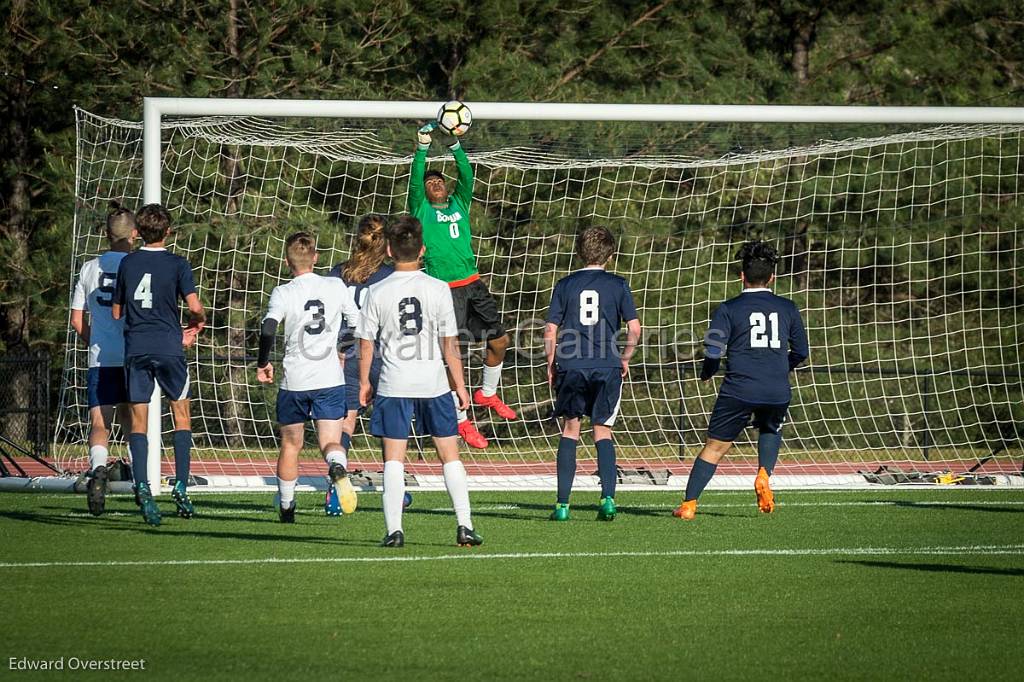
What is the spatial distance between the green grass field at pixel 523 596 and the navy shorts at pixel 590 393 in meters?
0.79

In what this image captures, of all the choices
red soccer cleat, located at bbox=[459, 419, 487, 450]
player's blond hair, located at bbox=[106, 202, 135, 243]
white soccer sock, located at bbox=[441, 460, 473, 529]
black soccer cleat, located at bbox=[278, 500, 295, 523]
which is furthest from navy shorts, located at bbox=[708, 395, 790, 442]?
player's blond hair, located at bbox=[106, 202, 135, 243]

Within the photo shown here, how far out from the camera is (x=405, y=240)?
8.14 metres

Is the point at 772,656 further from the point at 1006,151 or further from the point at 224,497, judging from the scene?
the point at 1006,151

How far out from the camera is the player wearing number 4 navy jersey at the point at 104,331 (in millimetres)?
10047

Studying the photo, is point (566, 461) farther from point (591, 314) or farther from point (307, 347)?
point (307, 347)

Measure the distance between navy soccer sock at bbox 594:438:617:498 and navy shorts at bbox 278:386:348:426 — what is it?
1961mm

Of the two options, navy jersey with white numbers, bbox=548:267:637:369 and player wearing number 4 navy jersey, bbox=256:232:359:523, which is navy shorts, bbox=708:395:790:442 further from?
player wearing number 4 navy jersey, bbox=256:232:359:523

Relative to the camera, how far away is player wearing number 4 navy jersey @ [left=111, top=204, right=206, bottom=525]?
31.1 feet

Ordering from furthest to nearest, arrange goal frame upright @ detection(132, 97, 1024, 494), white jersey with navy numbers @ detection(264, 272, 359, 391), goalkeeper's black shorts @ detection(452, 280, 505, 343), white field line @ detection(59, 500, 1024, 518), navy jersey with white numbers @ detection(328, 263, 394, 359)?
goal frame upright @ detection(132, 97, 1024, 494) → goalkeeper's black shorts @ detection(452, 280, 505, 343) → white field line @ detection(59, 500, 1024, 518) → navy jersey with white numbers @ detection(328, 263, 394, 359) → white jersey with navy numbers @ detection(264, 272, 359, 391)

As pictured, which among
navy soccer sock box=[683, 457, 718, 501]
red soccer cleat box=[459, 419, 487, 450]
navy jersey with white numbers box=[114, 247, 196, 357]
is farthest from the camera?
red soccer cleat box=[459, 419, 487, 450]

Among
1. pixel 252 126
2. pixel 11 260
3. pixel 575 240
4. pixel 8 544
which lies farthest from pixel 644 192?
pixel 8 544

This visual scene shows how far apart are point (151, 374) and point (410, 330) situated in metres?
2.46

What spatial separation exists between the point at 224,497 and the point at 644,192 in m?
9.28

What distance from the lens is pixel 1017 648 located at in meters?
5.79
